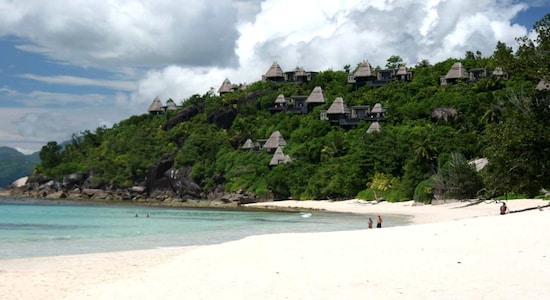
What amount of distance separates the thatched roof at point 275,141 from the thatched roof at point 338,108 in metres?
8.57

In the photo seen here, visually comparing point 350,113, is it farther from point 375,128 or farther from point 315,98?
point 375,128

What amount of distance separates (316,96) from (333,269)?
→ 278ft

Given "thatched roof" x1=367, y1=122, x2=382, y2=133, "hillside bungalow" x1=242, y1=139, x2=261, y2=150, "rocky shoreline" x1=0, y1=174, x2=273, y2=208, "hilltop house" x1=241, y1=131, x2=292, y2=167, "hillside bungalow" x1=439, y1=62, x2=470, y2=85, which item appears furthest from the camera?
"hillside bungalow" x1=242, y1=139, x2=261, y2=150

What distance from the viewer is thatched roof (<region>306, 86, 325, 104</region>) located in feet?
318

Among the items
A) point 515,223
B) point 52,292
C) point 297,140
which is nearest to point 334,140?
point 297,140

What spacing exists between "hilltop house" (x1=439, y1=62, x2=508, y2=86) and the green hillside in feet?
1.20

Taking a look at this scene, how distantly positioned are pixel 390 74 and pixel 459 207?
191 feet

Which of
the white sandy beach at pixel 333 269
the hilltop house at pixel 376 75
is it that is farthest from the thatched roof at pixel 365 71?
the white sandy beach at pixel 333 269

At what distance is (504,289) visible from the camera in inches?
416

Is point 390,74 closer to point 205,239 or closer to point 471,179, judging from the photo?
point 471,179

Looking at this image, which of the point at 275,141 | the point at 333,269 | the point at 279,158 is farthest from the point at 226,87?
the point at 333,269

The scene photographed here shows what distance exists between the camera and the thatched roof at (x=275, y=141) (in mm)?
86312

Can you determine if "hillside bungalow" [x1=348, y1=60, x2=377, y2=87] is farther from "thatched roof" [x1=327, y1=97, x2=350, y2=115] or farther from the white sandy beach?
the white sandy beach

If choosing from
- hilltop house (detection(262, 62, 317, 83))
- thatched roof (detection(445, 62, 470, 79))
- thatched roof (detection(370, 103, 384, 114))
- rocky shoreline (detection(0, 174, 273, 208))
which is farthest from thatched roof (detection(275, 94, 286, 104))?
thatched roof (detection(445, 62, 470, 79))
